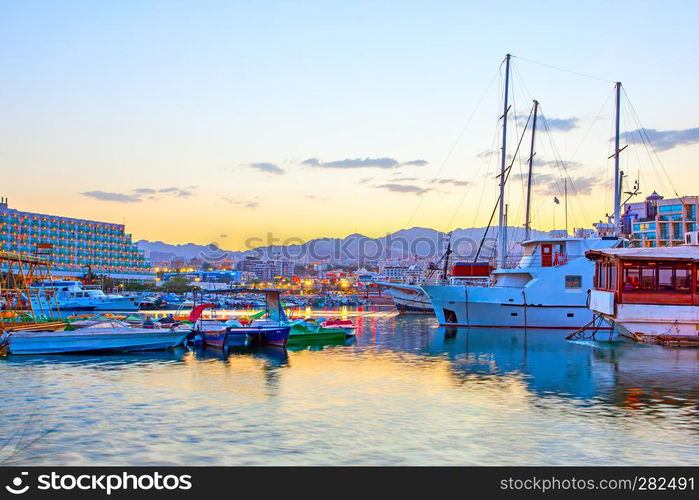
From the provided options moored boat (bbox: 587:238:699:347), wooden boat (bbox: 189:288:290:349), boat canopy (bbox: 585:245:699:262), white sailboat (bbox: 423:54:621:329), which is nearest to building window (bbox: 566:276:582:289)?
white sailboat (bbox: 423:54:621:329)

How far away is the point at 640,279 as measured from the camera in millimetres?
38844

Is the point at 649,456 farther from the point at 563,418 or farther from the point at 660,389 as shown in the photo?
the point at 660,389

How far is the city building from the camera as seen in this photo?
10506 centimetres

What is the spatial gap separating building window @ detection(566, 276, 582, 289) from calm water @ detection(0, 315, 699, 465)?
16.5m

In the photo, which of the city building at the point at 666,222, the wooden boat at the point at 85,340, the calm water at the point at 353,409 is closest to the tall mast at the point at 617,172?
the calm water at the point at 353,409

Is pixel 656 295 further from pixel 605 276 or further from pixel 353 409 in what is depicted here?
pixel 353 409

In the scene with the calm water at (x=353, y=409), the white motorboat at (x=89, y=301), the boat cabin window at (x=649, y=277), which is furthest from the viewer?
the white motorboat at (x=89, y=301)

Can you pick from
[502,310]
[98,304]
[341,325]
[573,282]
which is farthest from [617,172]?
[98,304]

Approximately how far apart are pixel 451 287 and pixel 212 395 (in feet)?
112

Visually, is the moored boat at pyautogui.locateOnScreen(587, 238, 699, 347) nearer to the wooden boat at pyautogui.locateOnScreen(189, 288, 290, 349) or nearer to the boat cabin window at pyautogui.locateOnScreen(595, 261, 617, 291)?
the boat cabin window at pyautogui.locateOnScreen(595, 261, 617, 291)

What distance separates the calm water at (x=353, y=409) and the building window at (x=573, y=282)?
16.5 metres

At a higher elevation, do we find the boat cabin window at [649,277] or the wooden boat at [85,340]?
the boat cabin window at [649,277]

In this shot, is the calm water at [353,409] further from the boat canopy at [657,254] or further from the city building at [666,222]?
the city building at [666,222]

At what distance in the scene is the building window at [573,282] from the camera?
53.2 m
